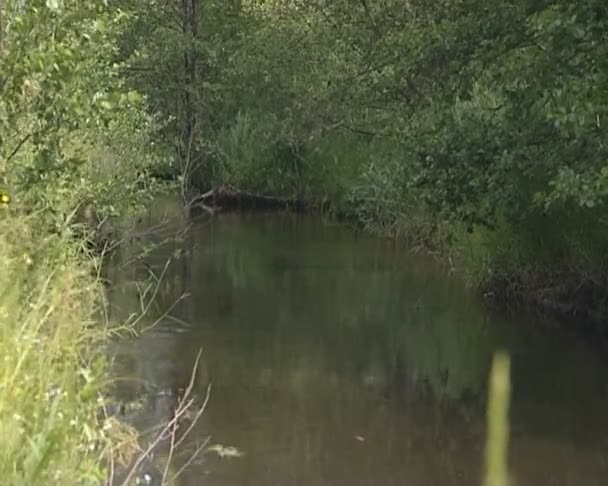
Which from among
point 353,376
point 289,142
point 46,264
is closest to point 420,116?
point 353,376

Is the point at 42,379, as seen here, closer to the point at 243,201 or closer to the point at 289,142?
the point at 289,142

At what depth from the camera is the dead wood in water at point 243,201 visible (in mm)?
24078

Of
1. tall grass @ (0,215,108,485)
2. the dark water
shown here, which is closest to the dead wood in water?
the dark water

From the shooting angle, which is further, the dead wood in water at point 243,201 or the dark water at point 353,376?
the dead wood in water at point 243,201

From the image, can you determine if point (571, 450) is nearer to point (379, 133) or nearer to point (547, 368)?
point (547, 368)

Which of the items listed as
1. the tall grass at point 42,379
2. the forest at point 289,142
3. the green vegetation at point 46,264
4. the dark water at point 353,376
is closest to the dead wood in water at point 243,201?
the forest at point 289,142

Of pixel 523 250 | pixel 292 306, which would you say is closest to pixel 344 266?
pixel 292 306

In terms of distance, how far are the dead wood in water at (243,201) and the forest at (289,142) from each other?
0.20 metres

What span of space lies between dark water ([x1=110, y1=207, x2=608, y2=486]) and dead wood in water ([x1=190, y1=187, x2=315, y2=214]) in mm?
8425

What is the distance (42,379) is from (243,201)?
69.7ft

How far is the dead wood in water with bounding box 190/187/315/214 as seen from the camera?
24.1 m

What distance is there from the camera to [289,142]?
23203mm

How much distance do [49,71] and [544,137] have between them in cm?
568

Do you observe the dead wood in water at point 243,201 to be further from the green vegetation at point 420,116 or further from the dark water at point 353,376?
the dark water at point 353,376
